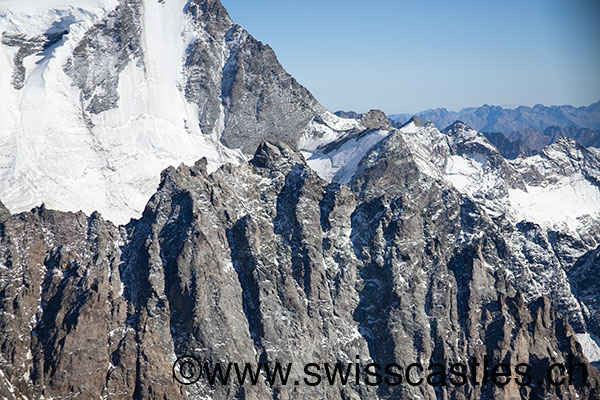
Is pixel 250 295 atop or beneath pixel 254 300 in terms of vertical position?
atop

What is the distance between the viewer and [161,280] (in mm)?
167125

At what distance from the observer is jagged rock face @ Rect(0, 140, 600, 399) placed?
150 m

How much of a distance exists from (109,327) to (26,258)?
26289 millimetres

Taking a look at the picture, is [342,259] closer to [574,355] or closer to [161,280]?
[161,280]

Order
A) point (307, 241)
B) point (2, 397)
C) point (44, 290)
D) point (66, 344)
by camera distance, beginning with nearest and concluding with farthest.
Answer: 1. point (2, 397)
2. point (66, 344)
3. point (44, 290)
4. point (307, 241)

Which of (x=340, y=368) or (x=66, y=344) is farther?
(x=340, y=368)

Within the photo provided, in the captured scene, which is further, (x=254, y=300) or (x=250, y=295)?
(x=250, y=295)

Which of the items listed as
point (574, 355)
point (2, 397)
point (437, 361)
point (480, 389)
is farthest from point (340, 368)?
point (2, 397)

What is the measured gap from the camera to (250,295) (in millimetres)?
173125

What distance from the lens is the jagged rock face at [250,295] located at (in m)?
150

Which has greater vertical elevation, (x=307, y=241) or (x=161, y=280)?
(x=307, y=241)

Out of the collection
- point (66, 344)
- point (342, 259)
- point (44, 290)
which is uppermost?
point (342, 259)

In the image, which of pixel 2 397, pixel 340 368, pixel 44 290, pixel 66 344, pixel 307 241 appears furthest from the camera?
pixel 307 241

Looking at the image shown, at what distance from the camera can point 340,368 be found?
17150 centimetres
